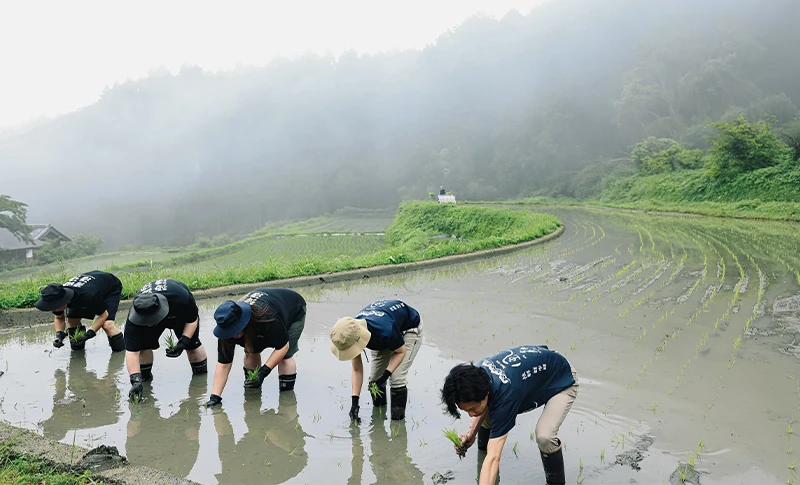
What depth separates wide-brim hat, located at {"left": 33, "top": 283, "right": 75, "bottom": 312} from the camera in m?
6.20

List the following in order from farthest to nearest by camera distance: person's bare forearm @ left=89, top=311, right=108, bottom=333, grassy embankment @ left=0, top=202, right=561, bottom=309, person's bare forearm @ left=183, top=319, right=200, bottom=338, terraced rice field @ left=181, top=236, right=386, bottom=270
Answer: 1. terraced rice field @ left=181, top=236, right=386, bottom=270
2. grassy embankment @ left=0, top=202, right=561, bottom=309
3. person's bare forearm @ left=89, top=311, right=108, bottom=333
4. person's bare forearm @ left=183, top=319, right=200, bottom=338

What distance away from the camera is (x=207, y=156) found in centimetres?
11744

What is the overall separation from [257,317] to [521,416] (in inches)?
98.9

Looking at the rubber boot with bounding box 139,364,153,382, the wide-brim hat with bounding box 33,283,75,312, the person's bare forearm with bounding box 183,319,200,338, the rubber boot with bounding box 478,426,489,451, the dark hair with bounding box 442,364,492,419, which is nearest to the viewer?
the dark hair with bounding box 442,364,492,419

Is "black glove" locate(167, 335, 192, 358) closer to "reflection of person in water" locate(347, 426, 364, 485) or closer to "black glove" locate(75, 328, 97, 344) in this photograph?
"black glove" locate(75, 328, 97, 344)

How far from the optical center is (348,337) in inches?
170

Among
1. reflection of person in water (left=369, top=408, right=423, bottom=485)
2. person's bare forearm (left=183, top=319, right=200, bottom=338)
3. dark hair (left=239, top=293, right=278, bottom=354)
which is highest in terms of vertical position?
dark hair (left=239, top=293, right=278, bottom=354)

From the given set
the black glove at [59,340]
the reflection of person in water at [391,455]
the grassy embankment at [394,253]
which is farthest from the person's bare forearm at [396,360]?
the grassy embankment at [394,253]

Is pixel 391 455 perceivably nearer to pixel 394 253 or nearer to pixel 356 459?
pixel 356 459

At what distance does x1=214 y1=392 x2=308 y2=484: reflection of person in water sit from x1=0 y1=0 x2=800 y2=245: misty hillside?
50.5 meters

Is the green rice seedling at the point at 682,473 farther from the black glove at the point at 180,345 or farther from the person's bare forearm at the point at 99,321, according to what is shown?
the person's bare forearm at the point at 99,321

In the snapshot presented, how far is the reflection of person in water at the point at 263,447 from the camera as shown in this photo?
4.18m

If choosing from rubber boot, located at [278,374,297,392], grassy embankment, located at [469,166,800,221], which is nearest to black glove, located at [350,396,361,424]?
rubber boot, located at [278,374,297,392]

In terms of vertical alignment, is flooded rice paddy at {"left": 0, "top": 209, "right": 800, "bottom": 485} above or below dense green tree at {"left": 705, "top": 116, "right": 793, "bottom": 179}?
below
